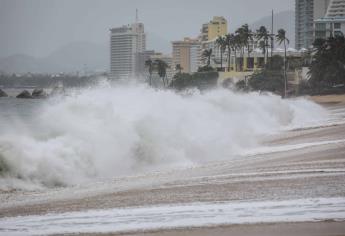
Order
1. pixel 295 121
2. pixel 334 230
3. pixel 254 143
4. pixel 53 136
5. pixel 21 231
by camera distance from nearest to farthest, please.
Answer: pixel 334 230, pixel 21 231, pixel 53 136, pixel 254 143, pixel 295 121

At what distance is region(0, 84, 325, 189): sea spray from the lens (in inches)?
520

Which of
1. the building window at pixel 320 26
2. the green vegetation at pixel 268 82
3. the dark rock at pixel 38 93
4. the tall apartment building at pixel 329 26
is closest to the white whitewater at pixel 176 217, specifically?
the green vegetation at pixel 268 82

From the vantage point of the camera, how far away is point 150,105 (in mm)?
22875

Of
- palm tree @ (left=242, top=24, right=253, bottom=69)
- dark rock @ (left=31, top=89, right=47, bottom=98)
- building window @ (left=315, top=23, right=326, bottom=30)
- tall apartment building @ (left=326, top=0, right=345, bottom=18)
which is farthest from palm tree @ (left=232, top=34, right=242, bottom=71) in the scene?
dark rock @ (left=31, top=89, right=47, bottom=98)

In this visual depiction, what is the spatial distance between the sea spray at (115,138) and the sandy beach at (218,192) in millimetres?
1154

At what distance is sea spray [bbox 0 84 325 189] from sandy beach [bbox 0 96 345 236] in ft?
3.78

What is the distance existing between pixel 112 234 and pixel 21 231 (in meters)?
1.26

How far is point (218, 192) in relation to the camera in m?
10.6

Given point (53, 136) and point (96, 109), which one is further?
point (96, 109)

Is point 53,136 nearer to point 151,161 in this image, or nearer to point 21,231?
point 151,161

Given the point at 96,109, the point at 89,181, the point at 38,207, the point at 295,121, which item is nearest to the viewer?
the point at 38,207

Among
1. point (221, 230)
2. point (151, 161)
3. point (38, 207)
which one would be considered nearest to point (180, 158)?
point (151, 161)

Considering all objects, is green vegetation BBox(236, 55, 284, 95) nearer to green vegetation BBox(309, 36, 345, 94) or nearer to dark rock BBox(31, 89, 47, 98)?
green vegetation BBox(309, 36, 345, 94)

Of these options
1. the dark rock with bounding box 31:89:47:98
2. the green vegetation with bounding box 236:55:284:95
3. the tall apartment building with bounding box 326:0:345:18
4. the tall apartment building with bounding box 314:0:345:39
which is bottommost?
the dark rock with bounding box 31:89:47:98
